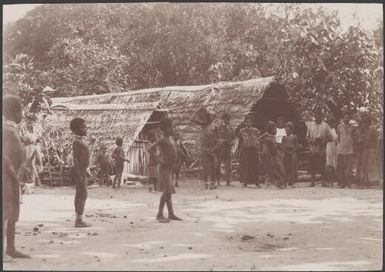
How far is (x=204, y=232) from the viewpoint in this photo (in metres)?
6.07

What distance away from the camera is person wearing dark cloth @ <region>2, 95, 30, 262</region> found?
5.44 metres

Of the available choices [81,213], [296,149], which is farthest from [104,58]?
[296,149]

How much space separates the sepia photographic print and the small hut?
0.10 feet

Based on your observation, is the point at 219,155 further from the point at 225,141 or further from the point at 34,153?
the point at 34,153

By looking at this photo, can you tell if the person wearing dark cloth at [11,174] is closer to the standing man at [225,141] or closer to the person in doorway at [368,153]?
the person in doorway at [368,153]

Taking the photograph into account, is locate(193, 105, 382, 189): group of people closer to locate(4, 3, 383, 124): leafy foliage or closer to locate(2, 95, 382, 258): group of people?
locate(2, 95, 382, 258): group of people

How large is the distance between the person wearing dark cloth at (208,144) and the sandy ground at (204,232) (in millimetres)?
1235

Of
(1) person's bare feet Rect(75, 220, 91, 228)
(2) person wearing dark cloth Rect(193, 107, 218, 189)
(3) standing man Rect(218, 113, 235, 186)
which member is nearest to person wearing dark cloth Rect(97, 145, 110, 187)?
(1) person's bare feet Rect(75, 220, 91, 228)

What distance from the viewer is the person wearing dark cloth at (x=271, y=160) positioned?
8500mm

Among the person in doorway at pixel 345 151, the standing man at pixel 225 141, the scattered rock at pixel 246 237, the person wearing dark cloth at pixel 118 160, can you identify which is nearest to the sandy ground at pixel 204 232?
the scattered rock at pixel 246 237

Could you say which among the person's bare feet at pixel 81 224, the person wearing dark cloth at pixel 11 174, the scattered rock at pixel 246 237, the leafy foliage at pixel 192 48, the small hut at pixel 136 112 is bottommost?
the scattered rock at pixel 246 237

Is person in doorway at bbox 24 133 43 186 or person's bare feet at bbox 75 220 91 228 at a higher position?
person in doorway at bbox 24 133 43 186

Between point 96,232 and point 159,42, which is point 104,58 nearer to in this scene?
point 159,42

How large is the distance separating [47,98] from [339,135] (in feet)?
15.2
